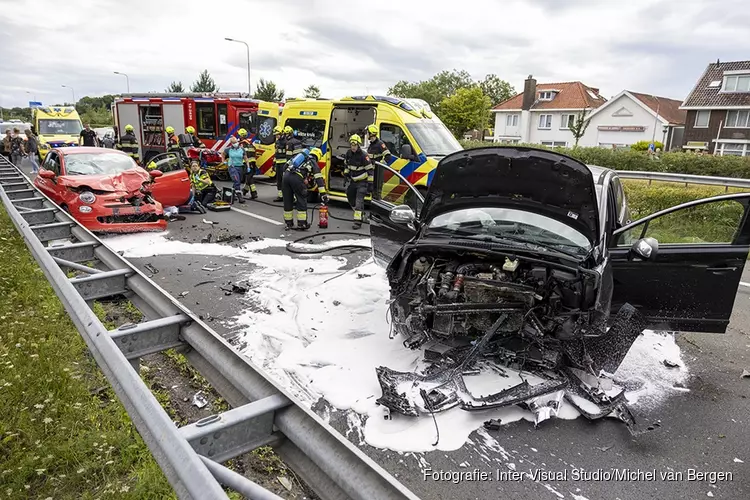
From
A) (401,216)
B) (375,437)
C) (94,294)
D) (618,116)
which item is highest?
(618,116)

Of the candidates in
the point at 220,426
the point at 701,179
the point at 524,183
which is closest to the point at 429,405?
the point at 524,183

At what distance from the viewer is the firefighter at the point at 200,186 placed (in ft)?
37.4

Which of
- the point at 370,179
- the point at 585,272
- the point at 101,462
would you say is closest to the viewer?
the point at 101,462

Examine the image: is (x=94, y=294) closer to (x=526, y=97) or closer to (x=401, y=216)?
(x=401, y=216)

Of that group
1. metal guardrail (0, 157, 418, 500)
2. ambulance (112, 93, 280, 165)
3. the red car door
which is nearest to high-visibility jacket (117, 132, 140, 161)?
ambulance (112, 93, 280, 165)

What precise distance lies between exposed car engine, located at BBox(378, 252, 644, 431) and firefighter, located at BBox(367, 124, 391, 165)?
612 centimetres

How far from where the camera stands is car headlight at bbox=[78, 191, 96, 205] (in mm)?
8333

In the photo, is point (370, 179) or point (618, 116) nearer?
point (370, 179)

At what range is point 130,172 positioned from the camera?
30.3 feet

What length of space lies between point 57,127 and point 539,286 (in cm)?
2438

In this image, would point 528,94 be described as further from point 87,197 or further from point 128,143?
point 87,197

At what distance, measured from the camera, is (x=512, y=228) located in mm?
4238

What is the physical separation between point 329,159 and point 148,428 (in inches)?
409

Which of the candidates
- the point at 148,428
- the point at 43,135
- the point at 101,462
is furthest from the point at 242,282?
the point at 43,135
